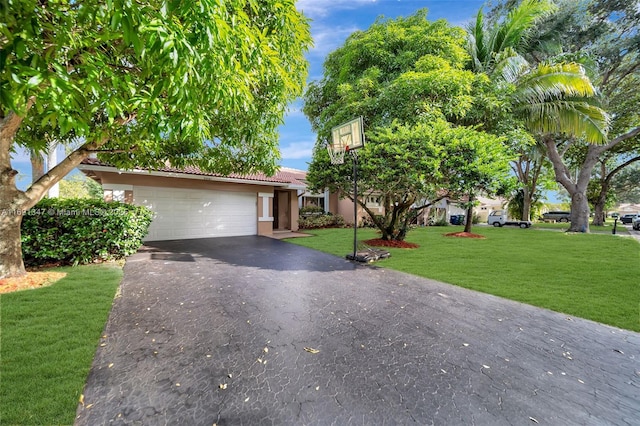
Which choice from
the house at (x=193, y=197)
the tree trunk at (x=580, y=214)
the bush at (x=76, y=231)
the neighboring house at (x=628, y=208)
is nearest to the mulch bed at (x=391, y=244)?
the house at (x=193, y=197)

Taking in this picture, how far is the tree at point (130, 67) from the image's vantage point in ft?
6.67

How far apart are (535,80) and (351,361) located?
13.1 metres

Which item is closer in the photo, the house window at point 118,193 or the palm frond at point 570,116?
the house window at point 118,193

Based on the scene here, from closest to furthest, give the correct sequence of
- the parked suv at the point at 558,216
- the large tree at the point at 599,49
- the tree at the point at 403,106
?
1. the tree at the point at 403,106
2. the large tree at the point at 599,49
3. the parked suv at the point at 558,216

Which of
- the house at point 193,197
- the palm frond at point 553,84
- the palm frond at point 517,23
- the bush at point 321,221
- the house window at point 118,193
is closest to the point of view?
the house window at point 118,193

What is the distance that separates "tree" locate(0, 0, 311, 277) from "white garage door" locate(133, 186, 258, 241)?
191 inches

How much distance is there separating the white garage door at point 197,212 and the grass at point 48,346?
19.4ft

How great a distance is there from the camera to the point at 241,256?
7.80 metres

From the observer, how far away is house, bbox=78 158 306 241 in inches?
370

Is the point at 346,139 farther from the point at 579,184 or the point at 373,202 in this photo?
the point at 579,184

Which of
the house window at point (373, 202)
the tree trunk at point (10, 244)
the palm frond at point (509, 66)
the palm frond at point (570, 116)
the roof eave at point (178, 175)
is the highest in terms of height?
the palm frond at point (509, 66)

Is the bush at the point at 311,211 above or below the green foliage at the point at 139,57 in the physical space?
below

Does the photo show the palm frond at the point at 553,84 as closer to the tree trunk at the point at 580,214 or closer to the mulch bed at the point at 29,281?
the tree trunk at the point at 580,214

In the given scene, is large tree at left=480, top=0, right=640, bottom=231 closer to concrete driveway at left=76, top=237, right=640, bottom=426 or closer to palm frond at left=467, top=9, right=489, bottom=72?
palm frond at left=467, top=9, right=489, bottom=72
